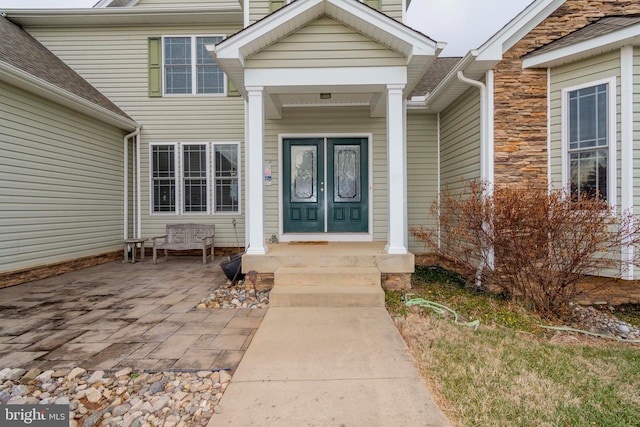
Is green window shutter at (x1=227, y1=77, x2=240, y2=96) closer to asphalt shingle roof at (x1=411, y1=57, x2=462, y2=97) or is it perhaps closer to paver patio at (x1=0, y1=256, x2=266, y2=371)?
asphalt shingle roof at (x1=411, y1=57, x2=462, y2=97)

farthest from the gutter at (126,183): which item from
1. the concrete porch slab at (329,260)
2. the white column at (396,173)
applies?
the white column at (396,173)

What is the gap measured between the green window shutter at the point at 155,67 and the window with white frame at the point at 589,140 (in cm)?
855

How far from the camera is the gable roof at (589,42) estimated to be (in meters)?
4.22

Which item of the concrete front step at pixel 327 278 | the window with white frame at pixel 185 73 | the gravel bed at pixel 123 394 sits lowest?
the gravel bed at pixel 123 394

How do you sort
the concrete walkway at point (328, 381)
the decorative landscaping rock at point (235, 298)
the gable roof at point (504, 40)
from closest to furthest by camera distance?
the concrete walkway at point (328, 381)
the decorative landscaping rock at point (235, 298)
the gable roof at point (504, 40)

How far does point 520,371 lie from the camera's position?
2.56 metres

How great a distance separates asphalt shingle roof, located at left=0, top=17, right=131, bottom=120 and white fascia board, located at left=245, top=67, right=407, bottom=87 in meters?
4.05

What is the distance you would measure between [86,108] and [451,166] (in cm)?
758

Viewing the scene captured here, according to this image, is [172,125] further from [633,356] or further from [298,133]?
[633,356]

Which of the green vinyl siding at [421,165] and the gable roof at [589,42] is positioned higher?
the gable roof at [589,42]

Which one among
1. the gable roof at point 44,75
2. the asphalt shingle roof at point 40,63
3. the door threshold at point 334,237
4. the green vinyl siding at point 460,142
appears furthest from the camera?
the door threshold at point 334,237

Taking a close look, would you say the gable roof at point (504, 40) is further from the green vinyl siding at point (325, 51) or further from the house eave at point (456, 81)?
the green vinyl siding at point (325, 51)

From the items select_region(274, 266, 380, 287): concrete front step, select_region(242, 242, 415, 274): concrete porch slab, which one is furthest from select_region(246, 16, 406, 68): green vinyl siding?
select_region(274, 266, 380, 287): concrete front step

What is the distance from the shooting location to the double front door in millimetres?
6688
